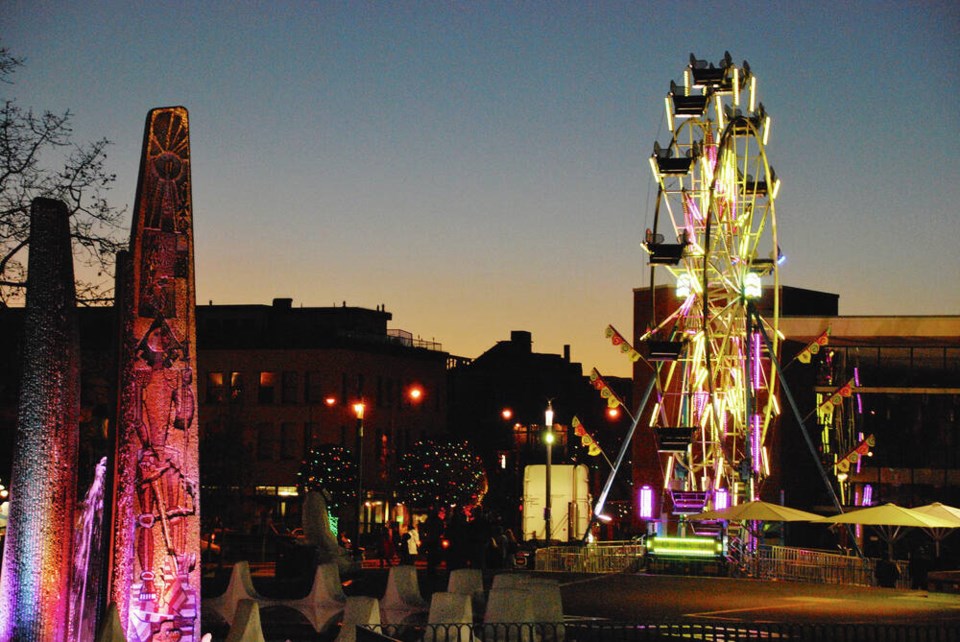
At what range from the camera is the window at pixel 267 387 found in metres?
88.1

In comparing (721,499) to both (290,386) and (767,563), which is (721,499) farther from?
(290,386)

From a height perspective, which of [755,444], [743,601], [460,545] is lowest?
[743,601]

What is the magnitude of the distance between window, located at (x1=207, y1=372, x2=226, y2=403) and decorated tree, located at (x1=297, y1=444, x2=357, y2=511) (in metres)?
20.6

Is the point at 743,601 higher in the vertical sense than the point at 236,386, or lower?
lower

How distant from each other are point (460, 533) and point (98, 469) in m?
21.4

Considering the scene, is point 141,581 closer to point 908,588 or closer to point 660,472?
point 908,588

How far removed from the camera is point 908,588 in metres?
39.3

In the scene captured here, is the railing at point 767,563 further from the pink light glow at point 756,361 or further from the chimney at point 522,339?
the chimney at point 522,339

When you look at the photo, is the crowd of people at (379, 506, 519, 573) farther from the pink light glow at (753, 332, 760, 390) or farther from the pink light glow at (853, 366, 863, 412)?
the pink light glow at (853, 366, 863, 412)

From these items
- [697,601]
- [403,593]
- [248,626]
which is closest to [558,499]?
[697,601]

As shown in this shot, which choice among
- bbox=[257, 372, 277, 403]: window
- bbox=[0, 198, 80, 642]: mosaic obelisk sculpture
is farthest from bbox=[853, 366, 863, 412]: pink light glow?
bbox=[0, 198, 80, 642]: mosaic obelisk sculpture

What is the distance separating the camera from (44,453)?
14.2 m

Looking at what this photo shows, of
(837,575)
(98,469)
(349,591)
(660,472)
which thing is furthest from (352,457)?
(98,469)

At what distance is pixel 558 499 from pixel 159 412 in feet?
136
